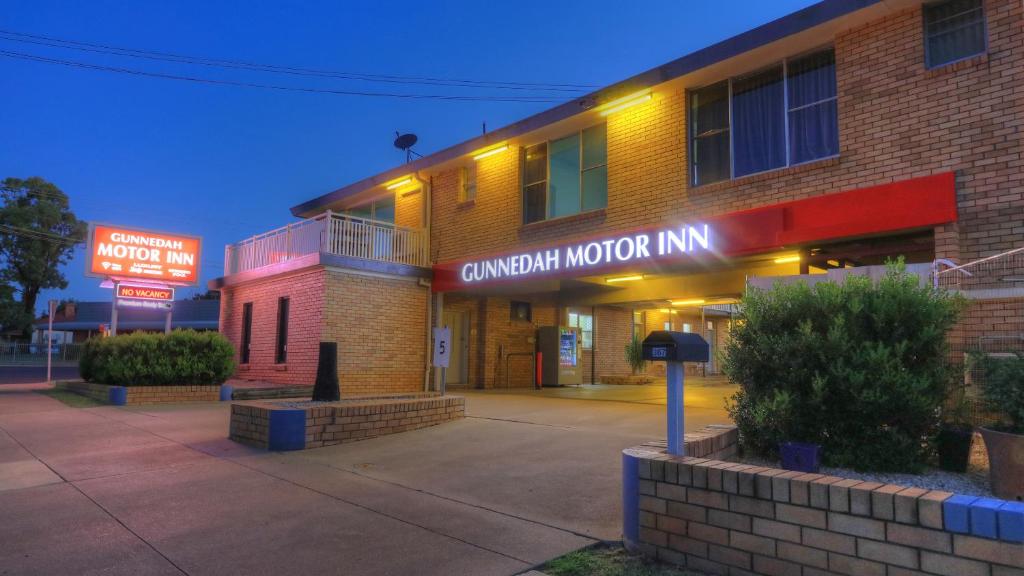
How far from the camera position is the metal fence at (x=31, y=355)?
36.4m

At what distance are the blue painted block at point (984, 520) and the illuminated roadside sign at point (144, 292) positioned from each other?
20.5 m

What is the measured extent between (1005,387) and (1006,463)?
0.53 meters

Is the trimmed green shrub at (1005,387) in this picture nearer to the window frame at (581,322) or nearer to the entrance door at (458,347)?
the entrance door at (458,347)

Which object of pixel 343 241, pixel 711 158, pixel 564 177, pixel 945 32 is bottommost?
pixel 343 241

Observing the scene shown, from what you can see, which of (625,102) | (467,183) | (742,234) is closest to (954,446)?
(742,234)

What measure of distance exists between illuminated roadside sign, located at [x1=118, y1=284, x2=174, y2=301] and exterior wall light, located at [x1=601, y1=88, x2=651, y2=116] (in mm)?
14490

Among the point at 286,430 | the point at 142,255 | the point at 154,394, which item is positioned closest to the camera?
the point at 286,430

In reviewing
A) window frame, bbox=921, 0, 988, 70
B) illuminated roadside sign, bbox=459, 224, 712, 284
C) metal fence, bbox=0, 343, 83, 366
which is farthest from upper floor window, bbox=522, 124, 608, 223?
metal fence, bbox=0, 343, 83, 366

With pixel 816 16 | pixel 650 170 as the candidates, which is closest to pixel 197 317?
pixel 650 170

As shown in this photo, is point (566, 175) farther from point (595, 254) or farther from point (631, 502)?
point (631, 502)

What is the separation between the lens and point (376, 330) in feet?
50.8

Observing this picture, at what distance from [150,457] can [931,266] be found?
9.89 metres

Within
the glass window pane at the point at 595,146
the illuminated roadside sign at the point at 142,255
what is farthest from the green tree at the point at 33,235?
the glass window pane at the point at 595,146

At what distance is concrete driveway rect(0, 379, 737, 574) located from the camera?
393 centimetres
